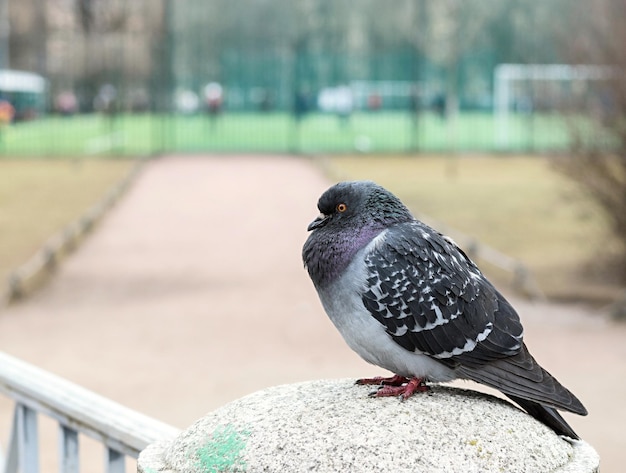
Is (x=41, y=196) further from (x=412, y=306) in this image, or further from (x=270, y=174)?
(x=412, y=306)

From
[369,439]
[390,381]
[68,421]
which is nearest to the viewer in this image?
[369,439]

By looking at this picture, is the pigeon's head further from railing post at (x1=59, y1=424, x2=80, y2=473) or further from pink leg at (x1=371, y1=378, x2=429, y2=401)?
railing post at (x1=59, y1=424, x2=80, y2=473)

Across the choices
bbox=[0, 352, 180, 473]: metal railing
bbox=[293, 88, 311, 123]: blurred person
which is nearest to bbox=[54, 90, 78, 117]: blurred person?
bbox=[293, 88, 311, 123]: blurred person

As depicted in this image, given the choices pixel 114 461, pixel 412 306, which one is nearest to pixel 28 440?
pixel 114 461

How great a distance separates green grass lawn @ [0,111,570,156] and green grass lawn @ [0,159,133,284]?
4.80 meters

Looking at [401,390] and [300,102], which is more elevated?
[401,390]

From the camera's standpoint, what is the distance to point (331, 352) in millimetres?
10109

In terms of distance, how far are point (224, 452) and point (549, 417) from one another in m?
0.96

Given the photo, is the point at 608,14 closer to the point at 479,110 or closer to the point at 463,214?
the point at 463,214

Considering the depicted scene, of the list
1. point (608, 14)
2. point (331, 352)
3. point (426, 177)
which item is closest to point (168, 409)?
point (331, 352)

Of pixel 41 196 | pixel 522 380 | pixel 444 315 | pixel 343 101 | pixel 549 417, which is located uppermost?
pixel 444 315

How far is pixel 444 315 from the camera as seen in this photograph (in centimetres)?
298

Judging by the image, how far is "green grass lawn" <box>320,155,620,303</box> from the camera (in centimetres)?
1427

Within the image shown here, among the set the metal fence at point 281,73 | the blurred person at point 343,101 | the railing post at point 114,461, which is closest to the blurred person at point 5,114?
the metal fence at point 281,73
